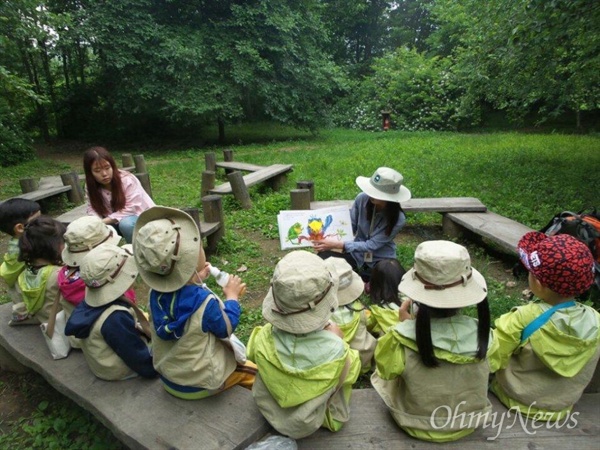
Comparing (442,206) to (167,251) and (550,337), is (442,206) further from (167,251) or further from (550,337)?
(167,251)

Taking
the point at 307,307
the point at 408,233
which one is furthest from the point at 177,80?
the point at 307,307

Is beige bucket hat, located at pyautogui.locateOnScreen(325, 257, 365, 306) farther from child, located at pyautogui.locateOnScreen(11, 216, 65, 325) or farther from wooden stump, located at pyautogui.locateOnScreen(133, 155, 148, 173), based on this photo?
wooden stump, located at pyautogui.locateOnScreen(133, 155, 148, 173)

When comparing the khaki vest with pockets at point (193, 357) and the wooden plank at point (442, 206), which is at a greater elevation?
the khaki vest with pockets at point (193, 357)

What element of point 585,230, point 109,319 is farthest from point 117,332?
point 585,230

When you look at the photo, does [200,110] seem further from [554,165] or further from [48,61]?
[554,165]

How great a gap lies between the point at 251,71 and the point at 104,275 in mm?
13172

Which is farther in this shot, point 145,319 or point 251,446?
point 145,319

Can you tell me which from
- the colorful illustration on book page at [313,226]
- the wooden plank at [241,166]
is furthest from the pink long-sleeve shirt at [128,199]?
the wooden plank at [241,166]

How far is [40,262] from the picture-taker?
2.89 meters

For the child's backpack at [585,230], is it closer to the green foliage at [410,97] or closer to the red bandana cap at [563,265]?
the red bandana cap at [563,265]

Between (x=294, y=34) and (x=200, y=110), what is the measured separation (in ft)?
15.2

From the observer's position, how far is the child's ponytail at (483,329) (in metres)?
1.93

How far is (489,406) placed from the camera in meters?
2.10

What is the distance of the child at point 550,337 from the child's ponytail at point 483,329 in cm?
32
